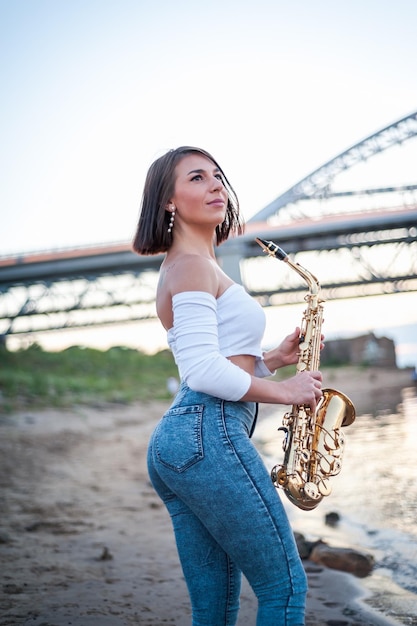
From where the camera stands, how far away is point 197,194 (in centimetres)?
235

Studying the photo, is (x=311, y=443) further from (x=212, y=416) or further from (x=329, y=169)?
(x=329, y=169)

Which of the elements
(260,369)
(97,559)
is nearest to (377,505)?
(97,559)

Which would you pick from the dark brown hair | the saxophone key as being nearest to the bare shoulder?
the dark brown hair

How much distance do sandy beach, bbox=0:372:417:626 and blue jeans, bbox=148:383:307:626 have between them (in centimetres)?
147

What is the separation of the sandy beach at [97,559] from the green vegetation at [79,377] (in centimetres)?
600

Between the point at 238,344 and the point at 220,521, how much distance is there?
55 cm

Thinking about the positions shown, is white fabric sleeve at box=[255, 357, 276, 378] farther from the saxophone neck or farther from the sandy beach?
the sandy beach

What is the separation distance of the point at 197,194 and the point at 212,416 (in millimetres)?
760

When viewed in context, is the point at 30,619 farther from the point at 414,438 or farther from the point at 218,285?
the point at 414,438

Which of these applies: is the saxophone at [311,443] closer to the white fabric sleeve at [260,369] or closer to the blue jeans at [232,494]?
the white fabric sleeve at [260,369]

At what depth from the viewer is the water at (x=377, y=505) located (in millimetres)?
4363

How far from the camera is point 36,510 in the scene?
6.07 meters

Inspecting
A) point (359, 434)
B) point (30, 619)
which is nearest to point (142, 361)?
point (359, 434)

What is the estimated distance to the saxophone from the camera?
7.64ft
